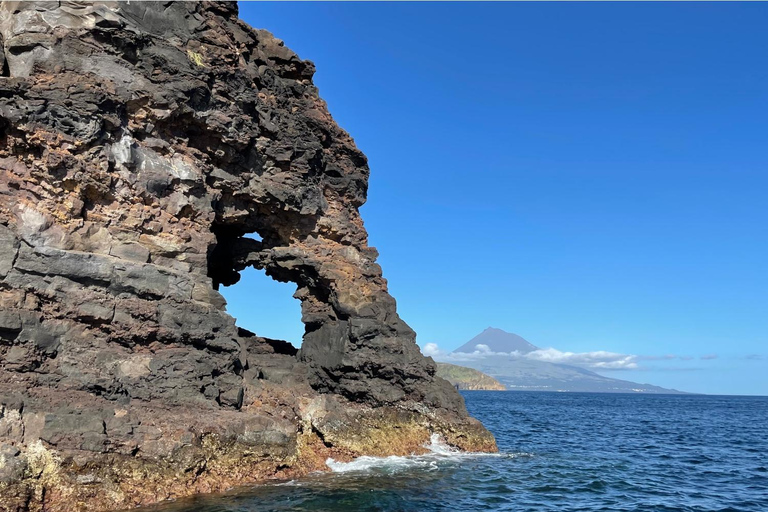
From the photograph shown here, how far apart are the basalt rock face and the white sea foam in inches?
25.2

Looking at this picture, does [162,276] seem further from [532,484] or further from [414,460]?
[532,484]

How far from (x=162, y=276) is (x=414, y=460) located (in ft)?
47.1

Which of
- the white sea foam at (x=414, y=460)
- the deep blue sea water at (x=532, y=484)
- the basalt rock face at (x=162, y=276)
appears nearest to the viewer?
the basalt rock face at (x=162, y=276)

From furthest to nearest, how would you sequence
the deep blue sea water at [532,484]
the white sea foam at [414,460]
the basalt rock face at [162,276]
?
the white sea foam at [414,460] → the deep blue sea water at [532,484] → the basalt rock face at [162,276]

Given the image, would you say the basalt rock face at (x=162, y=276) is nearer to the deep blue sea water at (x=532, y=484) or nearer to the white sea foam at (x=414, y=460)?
the white sea foam at (x=414, y=460)

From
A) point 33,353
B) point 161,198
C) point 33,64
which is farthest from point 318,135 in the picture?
point 33,353

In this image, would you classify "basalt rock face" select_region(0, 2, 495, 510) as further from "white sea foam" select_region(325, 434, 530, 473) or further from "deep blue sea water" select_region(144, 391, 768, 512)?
"deep blue sea water" select_region(144, 391, 768, 512)

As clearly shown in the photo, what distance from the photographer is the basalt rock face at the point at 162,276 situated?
57.3 feet

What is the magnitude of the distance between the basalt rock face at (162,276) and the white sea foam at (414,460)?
64 centimetres

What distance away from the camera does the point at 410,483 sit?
21.4 metres

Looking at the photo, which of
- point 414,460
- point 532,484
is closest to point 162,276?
point 414,460

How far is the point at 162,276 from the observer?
21094mm

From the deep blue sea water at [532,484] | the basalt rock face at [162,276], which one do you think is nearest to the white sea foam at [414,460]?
the deep blue sea water at [532,484]

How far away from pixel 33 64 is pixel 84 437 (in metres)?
13.4
